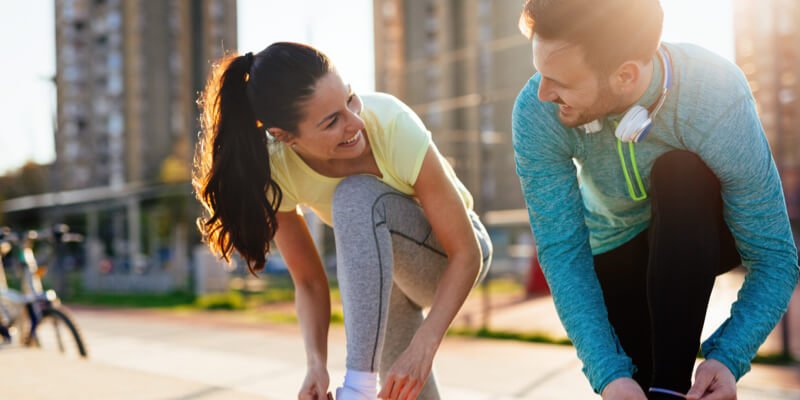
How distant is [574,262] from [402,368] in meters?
0.37

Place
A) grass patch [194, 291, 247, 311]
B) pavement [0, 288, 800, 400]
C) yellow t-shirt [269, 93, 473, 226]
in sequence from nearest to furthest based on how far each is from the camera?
yellow t-shirt [269, 93, 473, 226]
pavement [0, 288, 800, 400]
grass patch [194, 291, 247, 311]

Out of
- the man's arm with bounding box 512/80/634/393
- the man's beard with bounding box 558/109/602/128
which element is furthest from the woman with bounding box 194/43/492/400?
the man's beard with bounding box 558/109/602/128

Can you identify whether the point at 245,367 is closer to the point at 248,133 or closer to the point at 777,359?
the point at 248,133

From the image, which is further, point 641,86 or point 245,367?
point 245,367

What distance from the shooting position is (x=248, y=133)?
1.60m

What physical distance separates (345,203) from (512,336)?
166 inches

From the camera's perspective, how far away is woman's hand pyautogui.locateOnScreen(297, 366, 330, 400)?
1.50 m

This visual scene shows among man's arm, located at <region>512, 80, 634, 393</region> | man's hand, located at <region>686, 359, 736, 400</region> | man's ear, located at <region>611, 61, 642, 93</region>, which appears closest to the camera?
man's hand, located at <region>686, 359, 736, 400</region>

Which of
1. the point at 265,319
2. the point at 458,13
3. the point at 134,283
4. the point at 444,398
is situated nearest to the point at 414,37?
the point at 458,13

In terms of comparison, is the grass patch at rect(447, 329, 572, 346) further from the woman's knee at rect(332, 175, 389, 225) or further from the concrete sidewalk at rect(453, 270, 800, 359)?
the woman's knee at rect(332, 175, 389, 225)

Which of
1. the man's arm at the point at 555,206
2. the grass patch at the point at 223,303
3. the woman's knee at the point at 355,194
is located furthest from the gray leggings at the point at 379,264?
the grass patch at the point at 223,303

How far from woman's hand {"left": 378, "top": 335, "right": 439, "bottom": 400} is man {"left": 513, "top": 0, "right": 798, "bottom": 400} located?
0.27 m

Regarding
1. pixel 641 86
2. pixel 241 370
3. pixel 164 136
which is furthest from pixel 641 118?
pixel 164 136

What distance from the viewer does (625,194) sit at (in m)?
1.42
